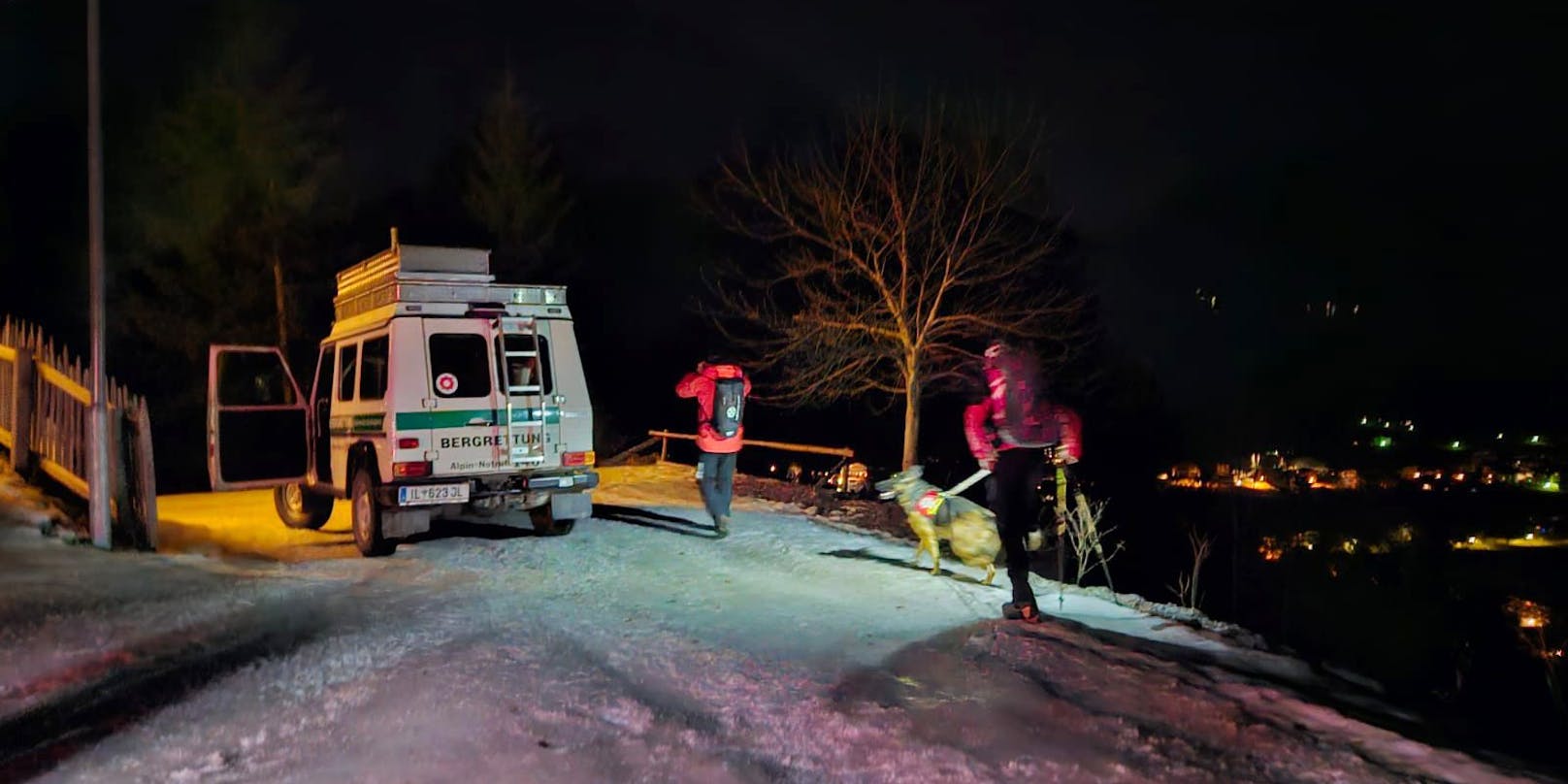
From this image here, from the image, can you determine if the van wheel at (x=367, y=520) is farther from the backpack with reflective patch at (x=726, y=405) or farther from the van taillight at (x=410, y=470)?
the backpack with reflective patch at (x=726, y=405)

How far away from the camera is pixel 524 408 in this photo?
10023 mm

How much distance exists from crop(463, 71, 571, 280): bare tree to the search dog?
1051 inches

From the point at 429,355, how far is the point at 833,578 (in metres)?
4.32

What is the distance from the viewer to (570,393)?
404 inches

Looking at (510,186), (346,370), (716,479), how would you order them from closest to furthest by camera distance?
(346,370) → (716,479) → (510,186)

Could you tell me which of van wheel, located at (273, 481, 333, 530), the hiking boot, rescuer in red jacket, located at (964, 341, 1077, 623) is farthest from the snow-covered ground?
van wheel, located at (273, 481, 333, 530)

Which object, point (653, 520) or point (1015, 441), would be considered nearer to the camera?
point (1015, 441)

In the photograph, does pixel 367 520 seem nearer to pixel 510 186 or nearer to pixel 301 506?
pixel 301 506

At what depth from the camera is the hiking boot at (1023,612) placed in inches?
271

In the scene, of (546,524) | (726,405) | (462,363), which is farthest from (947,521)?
(462,363)

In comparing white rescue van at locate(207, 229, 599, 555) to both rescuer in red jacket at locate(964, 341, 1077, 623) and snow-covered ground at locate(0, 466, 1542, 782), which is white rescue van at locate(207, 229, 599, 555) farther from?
rescuer in red jacket at locate(964, 341, 1077, 623)

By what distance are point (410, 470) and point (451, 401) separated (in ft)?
2.41

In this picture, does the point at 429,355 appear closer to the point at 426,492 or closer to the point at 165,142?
the point at 426,492

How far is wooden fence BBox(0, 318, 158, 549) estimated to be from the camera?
9930 mm
